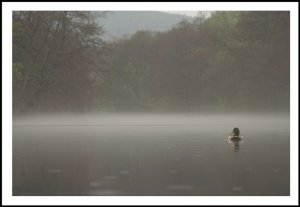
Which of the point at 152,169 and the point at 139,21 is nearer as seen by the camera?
the point at 152,169

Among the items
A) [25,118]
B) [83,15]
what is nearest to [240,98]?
[83,15]

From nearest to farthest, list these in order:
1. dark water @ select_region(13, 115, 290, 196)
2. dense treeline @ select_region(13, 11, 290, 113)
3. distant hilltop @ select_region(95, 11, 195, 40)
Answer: dark water @ select_region(13, 115, 290, 196) → dense treeline @ select_region(13, 11, 290, 113) → distant hilltop @ select_region(95, 11, 195, 40)

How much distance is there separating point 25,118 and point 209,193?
5588 centimetres

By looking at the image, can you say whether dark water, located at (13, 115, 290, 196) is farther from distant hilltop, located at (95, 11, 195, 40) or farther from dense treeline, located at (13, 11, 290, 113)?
distant hilltop, located at (95, 11, 195, 40)

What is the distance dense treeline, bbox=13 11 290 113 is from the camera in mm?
72125

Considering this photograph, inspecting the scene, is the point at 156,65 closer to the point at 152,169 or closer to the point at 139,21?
the point at 139,21

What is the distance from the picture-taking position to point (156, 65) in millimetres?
105812

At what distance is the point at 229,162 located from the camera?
2339 centimetres

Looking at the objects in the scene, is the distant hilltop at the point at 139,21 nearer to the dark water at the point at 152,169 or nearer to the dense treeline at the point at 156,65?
the dense treeline at the point at 156,65

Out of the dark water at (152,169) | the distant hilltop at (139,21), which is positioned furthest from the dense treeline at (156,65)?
the distant hilltop at (139,21)

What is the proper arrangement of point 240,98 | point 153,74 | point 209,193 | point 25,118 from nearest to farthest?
point 209,193, point 25,118, point 240,98, point 153,74

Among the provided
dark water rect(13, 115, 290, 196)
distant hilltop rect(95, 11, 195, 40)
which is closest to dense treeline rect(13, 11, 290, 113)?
dark water rect(13, 115, 290, 196)

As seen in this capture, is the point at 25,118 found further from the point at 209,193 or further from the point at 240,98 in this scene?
the point at 209,193

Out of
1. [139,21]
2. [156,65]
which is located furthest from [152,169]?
[139,21]
